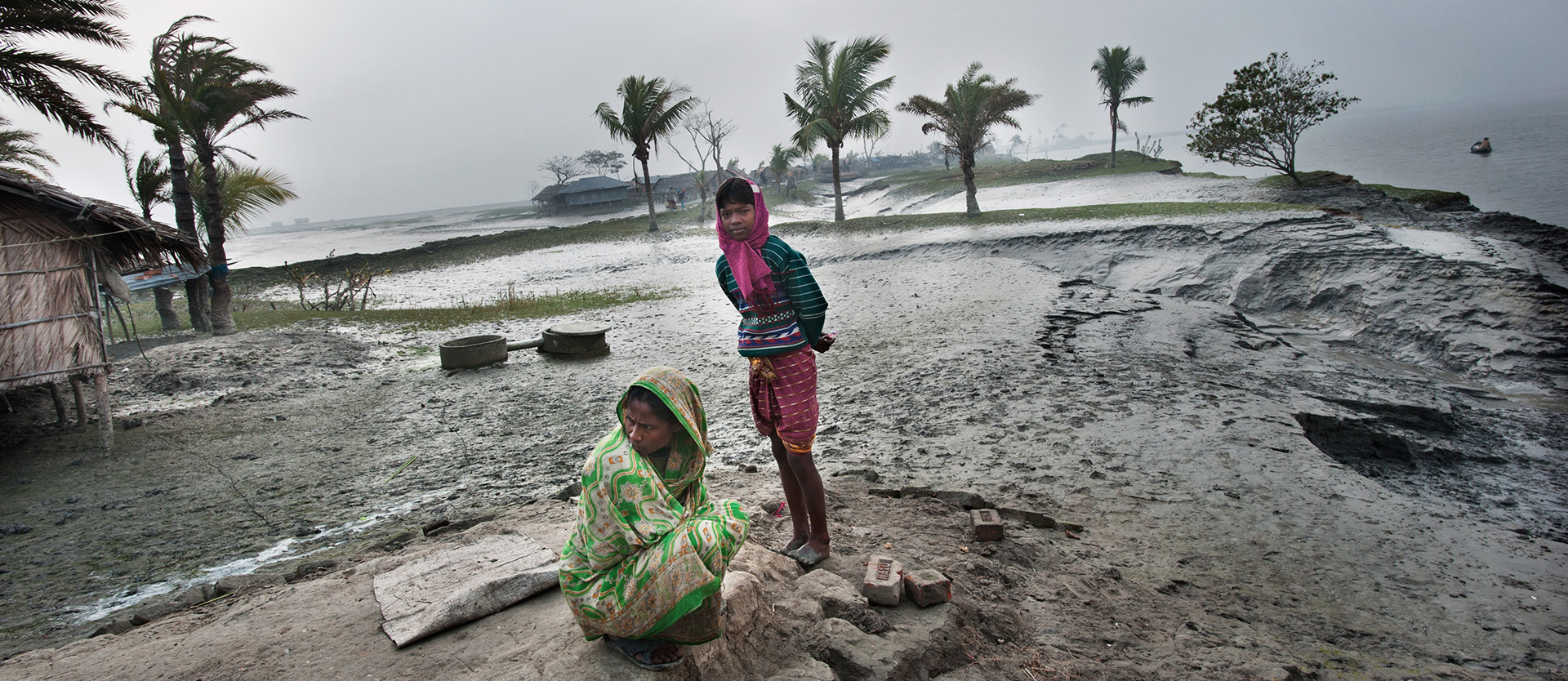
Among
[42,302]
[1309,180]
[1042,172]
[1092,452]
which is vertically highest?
[1042,172]

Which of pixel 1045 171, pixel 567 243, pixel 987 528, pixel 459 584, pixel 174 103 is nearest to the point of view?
pixel 459 584

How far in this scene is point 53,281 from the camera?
6535mm

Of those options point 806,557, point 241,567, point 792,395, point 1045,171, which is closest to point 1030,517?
point 806,557

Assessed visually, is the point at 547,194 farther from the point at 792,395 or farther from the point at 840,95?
the point at 792,395

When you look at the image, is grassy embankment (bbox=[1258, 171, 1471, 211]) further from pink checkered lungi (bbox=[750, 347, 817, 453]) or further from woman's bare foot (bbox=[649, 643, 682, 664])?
woman's bare foot (bbox=[649, 643, 682, 664])

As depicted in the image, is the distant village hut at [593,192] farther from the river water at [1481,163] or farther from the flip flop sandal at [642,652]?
the flip flop sandal at [642,652]

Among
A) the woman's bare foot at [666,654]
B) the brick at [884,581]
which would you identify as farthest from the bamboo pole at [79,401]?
the brick at [884,581]

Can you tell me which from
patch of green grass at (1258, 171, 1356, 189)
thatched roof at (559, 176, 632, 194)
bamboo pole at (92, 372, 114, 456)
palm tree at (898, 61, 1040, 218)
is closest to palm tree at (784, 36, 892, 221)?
palm tree at (898, 61, 1040, 218)

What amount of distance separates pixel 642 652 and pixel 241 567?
11.2 feet

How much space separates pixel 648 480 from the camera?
7.19 ft

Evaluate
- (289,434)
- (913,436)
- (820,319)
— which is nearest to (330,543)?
(289,434)

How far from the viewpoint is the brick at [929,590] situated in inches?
108

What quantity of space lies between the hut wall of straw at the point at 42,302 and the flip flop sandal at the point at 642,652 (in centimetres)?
731

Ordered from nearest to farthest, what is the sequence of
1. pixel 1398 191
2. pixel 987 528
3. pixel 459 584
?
pixel 459 584, pixel 987 528, pixel 1398 191
